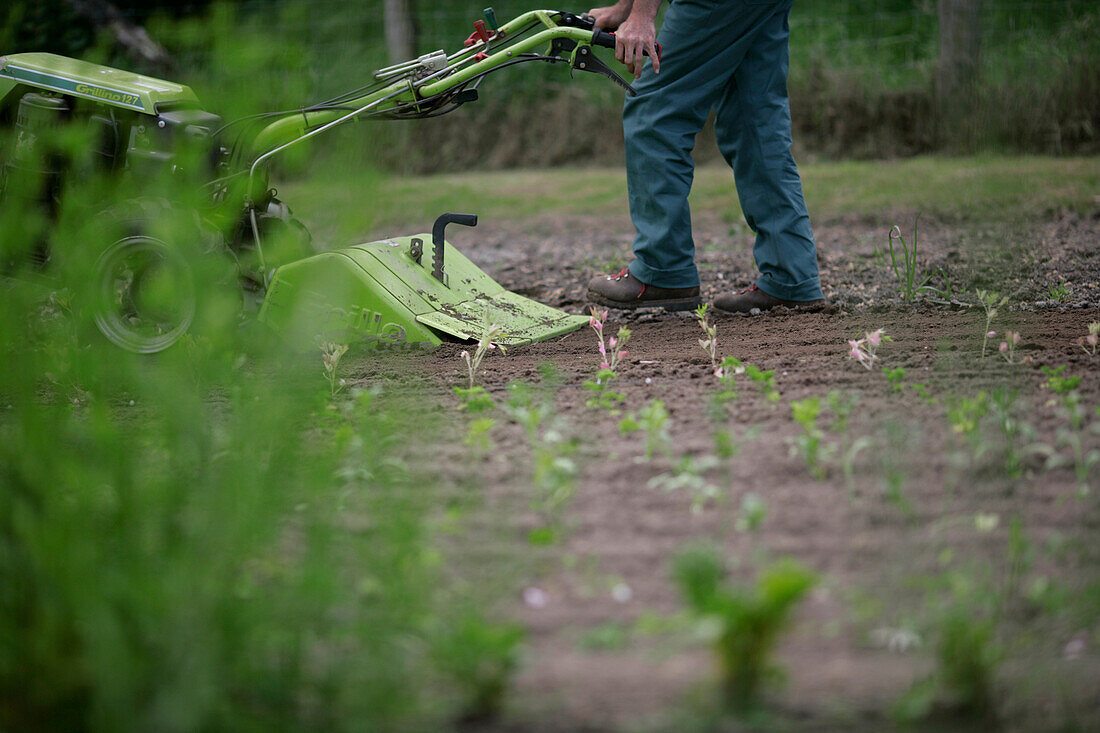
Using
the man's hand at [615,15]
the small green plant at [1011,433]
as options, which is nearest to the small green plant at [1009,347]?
the small green plant at [1011,433]

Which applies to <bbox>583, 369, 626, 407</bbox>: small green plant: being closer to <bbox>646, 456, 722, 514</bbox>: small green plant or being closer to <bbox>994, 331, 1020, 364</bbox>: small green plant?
<bbox>646, 456, 722, 514</bbox>: small green plant

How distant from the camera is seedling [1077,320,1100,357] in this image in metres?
2.30

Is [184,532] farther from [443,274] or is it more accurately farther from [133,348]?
[443,274]

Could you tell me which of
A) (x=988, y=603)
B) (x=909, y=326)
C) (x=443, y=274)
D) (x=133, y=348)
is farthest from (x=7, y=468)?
(x=909, y=326)

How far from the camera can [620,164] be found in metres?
7.39

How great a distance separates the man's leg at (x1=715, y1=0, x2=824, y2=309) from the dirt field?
1.71 ft

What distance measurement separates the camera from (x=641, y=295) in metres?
3.47

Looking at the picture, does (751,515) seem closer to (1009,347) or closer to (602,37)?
(1009,347)

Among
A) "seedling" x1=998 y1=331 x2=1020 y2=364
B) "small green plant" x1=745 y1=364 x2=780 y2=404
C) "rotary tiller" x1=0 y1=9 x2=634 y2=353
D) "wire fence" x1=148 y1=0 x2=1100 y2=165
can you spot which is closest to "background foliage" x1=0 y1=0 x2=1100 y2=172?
"wire fence" x1=148 y1=0 x2=1100 y2=165

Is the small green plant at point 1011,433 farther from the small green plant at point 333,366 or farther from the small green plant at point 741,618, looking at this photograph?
the small green plant at point 333,366

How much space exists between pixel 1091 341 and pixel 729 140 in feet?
4.86

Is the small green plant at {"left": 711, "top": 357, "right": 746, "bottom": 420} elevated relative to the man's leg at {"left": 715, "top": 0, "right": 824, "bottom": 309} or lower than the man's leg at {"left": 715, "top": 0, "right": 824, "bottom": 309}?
lower

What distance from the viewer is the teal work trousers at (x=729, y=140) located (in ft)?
10.6

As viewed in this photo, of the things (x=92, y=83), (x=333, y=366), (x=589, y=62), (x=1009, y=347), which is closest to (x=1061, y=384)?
(x=1009, y=347)
